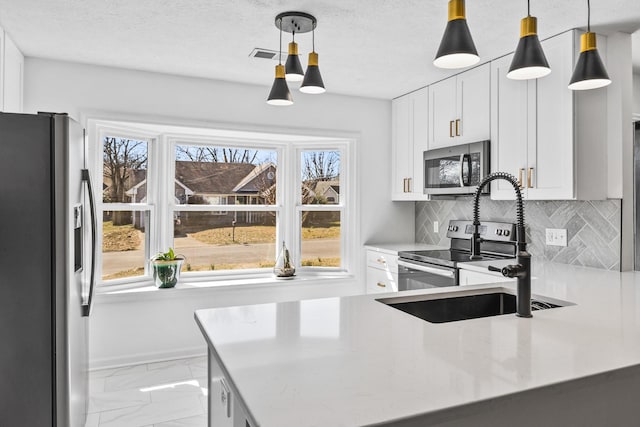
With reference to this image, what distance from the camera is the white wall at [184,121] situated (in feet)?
10.6

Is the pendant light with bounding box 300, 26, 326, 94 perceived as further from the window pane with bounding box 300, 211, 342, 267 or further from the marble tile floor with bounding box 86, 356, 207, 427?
the window pane with bounding box 300, 211, 342, 267

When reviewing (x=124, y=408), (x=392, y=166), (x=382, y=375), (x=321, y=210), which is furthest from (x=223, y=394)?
(x=392, y=166)

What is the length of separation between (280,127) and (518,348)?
302 centimetres

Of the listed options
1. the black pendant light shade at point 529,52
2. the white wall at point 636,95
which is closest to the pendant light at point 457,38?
the black pendant light shade at point 529,52

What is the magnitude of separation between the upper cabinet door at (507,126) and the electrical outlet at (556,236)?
1.23 ft

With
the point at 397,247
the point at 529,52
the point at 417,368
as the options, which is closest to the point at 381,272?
the point at 397,247

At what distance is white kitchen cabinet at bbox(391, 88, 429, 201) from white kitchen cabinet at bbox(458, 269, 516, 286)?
103cm

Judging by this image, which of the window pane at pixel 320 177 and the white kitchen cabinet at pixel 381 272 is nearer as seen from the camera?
the white kitchen cabinet at pixel 381 272

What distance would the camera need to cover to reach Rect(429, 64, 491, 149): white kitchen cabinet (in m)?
3.18

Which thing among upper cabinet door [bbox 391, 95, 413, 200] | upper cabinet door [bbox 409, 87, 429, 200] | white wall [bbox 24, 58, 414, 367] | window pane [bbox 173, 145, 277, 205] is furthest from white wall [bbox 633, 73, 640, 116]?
window pane [bbox 173, 145, 277, 205]

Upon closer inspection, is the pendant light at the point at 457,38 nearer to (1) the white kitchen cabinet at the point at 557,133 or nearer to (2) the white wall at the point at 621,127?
(1) the white kitchen cabinet at the point at 557,133

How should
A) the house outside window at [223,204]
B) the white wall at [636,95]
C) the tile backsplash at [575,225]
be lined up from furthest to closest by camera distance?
the house outside window at [223,204] < the white wall at [636,95] < the tile backsplash at [575,225]

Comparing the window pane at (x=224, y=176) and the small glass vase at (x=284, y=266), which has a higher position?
the window pane at (x=224, y=176)

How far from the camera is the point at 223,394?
1.37m
